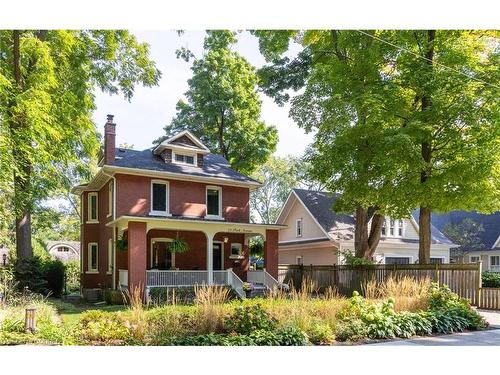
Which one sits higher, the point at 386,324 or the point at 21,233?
the point at 21,233

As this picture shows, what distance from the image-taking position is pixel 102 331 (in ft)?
19.4

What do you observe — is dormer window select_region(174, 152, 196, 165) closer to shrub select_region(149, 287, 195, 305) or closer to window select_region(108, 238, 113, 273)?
window select_region(108, 238, 113, 273)

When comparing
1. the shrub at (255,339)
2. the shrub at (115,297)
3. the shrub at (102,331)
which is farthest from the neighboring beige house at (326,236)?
the shrub at (102,331)

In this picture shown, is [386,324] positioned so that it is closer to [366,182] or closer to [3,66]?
[366,182]

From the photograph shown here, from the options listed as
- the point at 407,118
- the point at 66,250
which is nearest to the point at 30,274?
the point at 407,118

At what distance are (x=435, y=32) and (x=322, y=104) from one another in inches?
124

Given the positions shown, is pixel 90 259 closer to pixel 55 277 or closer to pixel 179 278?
pixel 55 277

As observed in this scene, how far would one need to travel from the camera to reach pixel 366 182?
11.5 meters

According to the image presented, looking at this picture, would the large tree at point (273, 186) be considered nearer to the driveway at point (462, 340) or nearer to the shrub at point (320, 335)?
the driveway at point (462, 340)

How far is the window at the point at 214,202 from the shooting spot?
47.3 ft

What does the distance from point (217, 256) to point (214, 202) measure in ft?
6.22

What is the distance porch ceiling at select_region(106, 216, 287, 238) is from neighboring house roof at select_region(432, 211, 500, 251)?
11.4 meters
